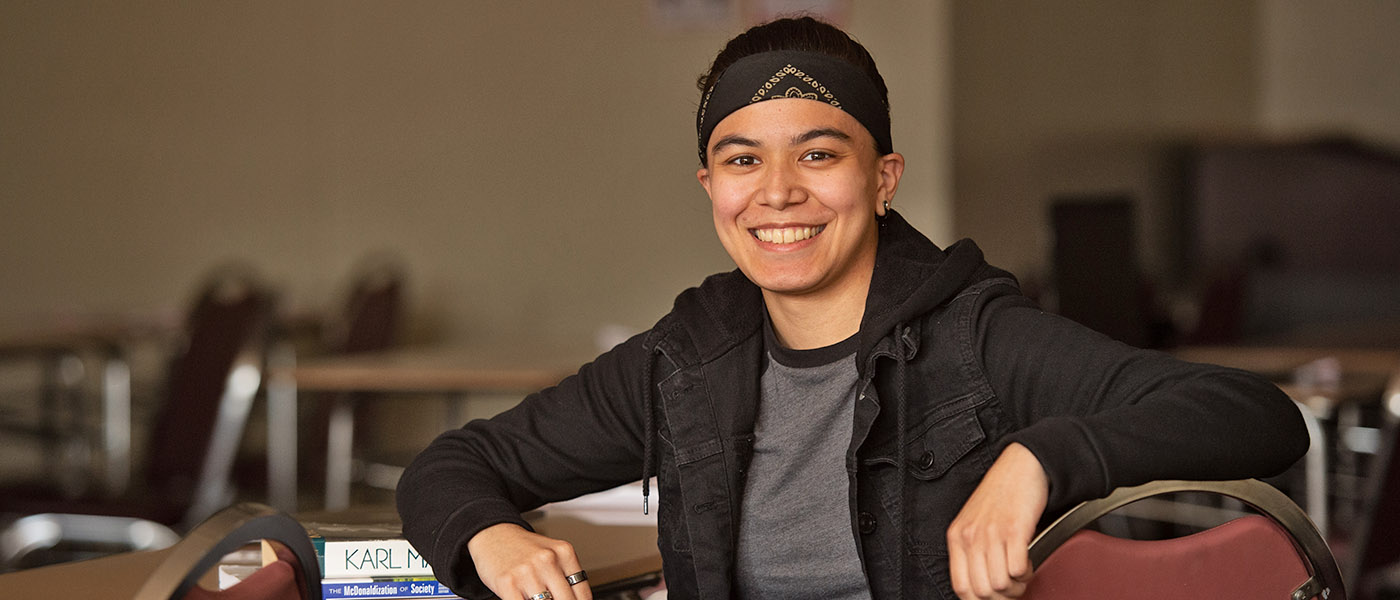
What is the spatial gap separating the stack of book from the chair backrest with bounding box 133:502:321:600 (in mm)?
248

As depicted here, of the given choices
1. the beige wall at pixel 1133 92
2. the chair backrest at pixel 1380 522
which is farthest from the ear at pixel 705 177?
the beige wall at pixel 1133 92

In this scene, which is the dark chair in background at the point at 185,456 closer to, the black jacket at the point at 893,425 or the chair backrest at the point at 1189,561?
the black jacket at the point at 893,425

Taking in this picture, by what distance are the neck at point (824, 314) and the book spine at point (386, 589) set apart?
1.55ft

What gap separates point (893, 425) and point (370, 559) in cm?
57

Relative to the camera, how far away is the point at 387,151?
5.93 metres

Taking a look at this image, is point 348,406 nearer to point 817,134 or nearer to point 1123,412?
point 817,134

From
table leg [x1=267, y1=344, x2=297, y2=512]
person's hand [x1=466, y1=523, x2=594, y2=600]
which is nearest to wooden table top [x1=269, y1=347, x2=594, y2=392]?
table leg [x1=267, y1=344, x2=297, y2=512]

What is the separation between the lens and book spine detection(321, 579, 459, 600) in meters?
1.47

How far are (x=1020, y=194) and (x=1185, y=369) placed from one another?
→ 4845 mm

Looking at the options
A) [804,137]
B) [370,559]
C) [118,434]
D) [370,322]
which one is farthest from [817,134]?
[118,434]

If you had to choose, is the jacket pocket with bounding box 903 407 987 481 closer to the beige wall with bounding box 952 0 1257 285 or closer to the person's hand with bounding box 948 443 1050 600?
the person's hand with bounding box 948 443 1050 600

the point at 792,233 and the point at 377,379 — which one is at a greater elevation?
the point at 792,233

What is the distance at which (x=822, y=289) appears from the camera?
155 centimetres

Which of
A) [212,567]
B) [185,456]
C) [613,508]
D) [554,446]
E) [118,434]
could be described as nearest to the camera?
[212,567]
